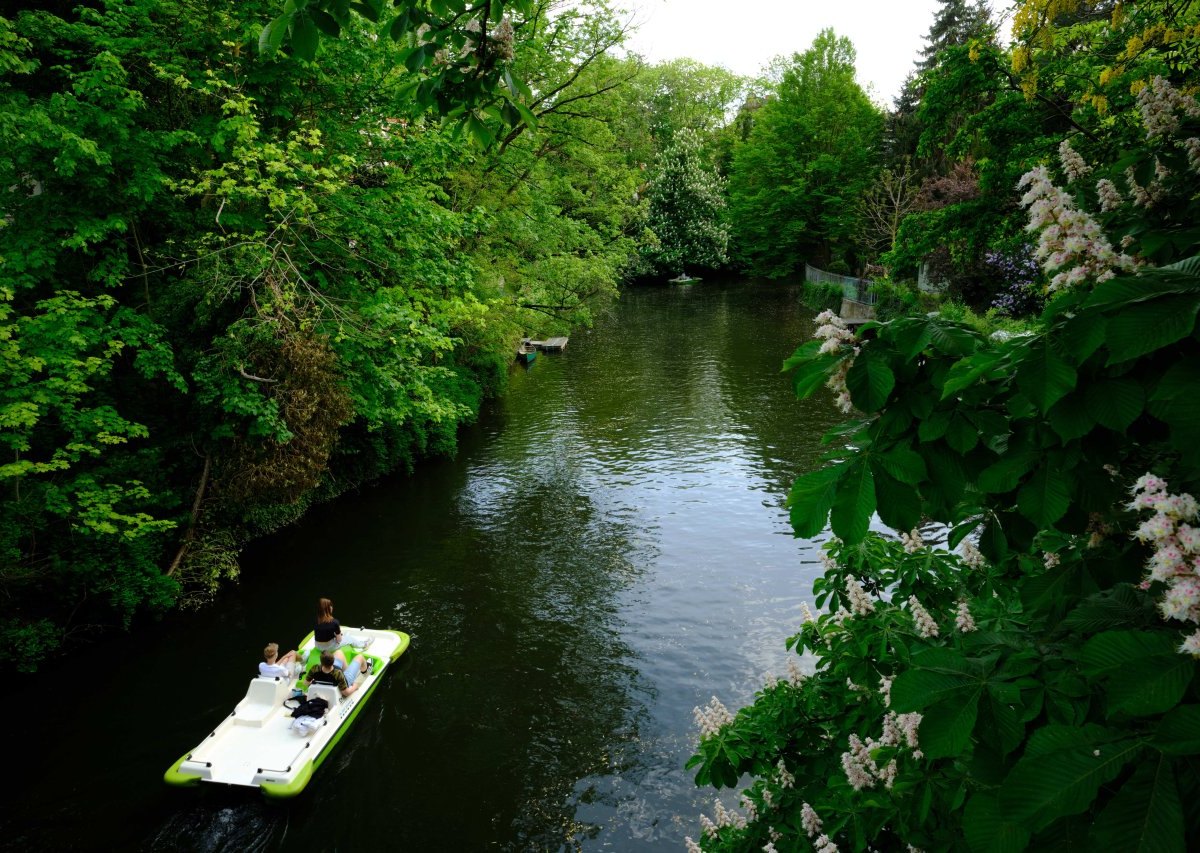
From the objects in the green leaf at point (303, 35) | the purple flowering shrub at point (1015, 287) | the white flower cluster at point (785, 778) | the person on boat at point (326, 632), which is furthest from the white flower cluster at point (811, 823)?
the purple flowering shrub at point (1015, 287)

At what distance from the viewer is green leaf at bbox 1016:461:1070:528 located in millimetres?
1911

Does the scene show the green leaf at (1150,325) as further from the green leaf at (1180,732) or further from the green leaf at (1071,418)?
the green leaf at (1180,732)

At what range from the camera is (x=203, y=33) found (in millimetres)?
11438

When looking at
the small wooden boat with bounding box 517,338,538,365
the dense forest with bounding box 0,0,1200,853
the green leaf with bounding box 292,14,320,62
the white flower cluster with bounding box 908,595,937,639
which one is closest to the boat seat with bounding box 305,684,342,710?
the dense forest with bounding box 0,0,1200,853

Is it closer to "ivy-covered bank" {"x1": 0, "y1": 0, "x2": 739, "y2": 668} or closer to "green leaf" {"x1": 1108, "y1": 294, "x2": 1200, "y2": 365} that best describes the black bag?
"ivy-covered bank" {"x1": 0, "y1": 0, "x2": 739, "y2": 668}

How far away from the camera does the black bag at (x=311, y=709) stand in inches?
345

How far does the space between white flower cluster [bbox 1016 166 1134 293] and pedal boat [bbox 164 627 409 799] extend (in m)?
8.86

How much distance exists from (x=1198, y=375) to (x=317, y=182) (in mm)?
12000

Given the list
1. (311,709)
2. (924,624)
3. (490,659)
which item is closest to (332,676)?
(311,709)

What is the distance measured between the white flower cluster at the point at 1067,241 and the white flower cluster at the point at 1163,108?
501mm

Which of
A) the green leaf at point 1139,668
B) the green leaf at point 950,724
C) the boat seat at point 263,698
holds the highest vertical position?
the green leaf at point 1139,668

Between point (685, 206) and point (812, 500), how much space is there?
55789mm

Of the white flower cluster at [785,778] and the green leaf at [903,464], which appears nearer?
→ the green leaf at [903,464]

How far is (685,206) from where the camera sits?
54.5m
